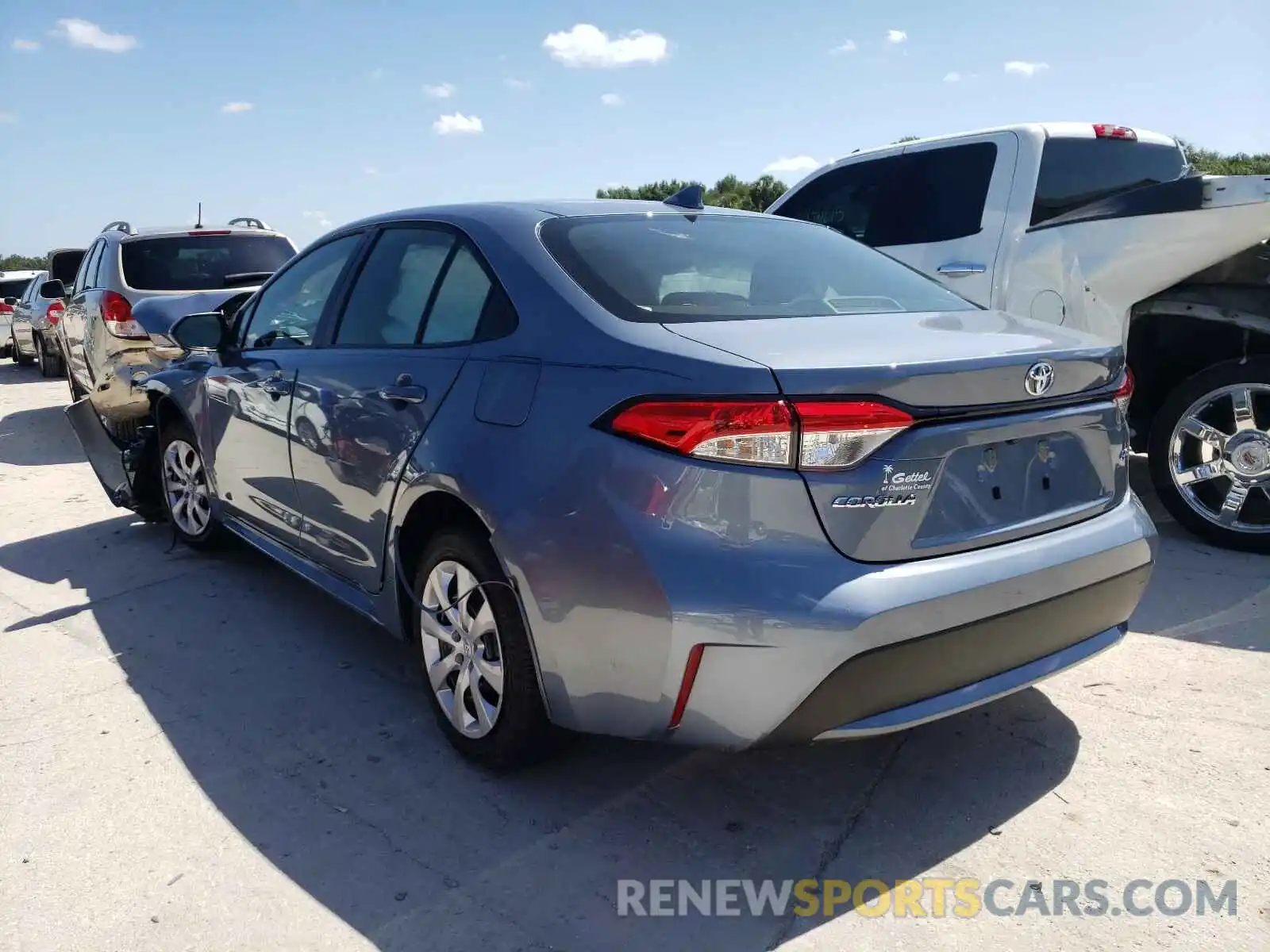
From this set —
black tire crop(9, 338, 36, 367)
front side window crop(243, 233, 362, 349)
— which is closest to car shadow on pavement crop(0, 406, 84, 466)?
front side window crop(243, 233, 362, 349)

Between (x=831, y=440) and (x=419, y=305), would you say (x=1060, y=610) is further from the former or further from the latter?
(x=419, y=305)

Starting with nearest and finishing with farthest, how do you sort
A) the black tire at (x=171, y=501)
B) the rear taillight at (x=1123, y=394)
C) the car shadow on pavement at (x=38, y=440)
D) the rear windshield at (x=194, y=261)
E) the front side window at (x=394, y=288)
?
the rear taillight at (x=1123, y=394) → the front side window at (x=394, y=288) → the black tire at (x=171, y=501) → the rear windshield at (x=194, y=261) → the car shadow on pavement at (x=38, y=440)

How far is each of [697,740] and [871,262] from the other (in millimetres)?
1830

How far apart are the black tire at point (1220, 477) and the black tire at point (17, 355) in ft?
57.9

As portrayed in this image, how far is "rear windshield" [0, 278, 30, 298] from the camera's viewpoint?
18.6 m

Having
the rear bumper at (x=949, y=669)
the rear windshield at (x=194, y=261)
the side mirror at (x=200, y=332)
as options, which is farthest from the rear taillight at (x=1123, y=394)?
the rear windshield at (x=194, y=261)

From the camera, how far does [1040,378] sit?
8.45ft

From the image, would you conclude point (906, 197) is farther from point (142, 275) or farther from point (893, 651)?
point (142, 275)

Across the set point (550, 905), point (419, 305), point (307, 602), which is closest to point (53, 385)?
point (307, 602)

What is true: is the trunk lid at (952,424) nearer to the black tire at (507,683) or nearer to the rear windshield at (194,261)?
the black tire at (507,683)

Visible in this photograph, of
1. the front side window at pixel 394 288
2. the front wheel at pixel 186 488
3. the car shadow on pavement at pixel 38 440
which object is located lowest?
the car shadow on pavement at pixel 38 440

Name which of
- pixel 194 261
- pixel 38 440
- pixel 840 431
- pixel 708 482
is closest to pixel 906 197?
pixel 840 431

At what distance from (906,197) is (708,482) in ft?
13.6

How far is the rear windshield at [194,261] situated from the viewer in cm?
828
